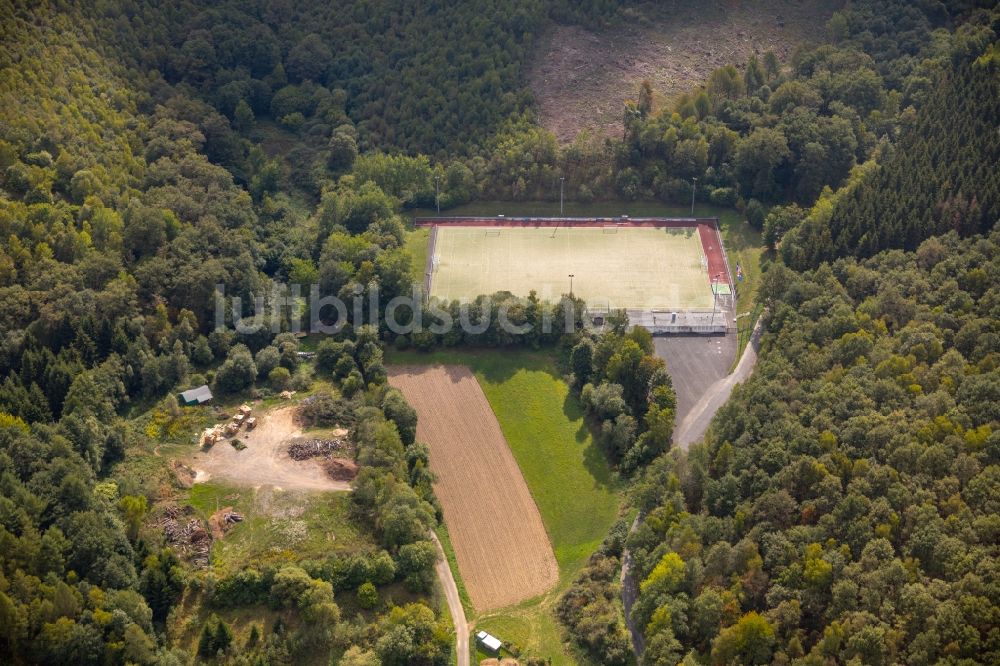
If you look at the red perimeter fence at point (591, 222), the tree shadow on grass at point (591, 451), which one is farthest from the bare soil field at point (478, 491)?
the red perimeter fence at point (591, 222)

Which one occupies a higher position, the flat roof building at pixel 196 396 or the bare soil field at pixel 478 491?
the flat roof building at pixel 196 396

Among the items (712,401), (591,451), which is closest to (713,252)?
(712,401)

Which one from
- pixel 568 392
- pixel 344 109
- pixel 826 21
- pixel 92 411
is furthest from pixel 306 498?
pixel 826 21

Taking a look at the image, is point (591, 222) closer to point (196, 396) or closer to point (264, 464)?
point (196, 396)

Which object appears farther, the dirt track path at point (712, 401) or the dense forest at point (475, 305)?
the dirt track path at point (712, 401)

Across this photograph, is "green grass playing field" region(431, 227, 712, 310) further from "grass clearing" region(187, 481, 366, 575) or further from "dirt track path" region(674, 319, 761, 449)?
"grass clearing" region(187, 481, 366, 575)

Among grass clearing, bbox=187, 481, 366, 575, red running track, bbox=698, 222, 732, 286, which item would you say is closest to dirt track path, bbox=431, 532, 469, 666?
grass clearing, bbox=187, 481, 366, 575

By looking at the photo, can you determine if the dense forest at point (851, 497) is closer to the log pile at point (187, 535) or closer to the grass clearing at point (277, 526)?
the grass clearing at point (277, 526)
